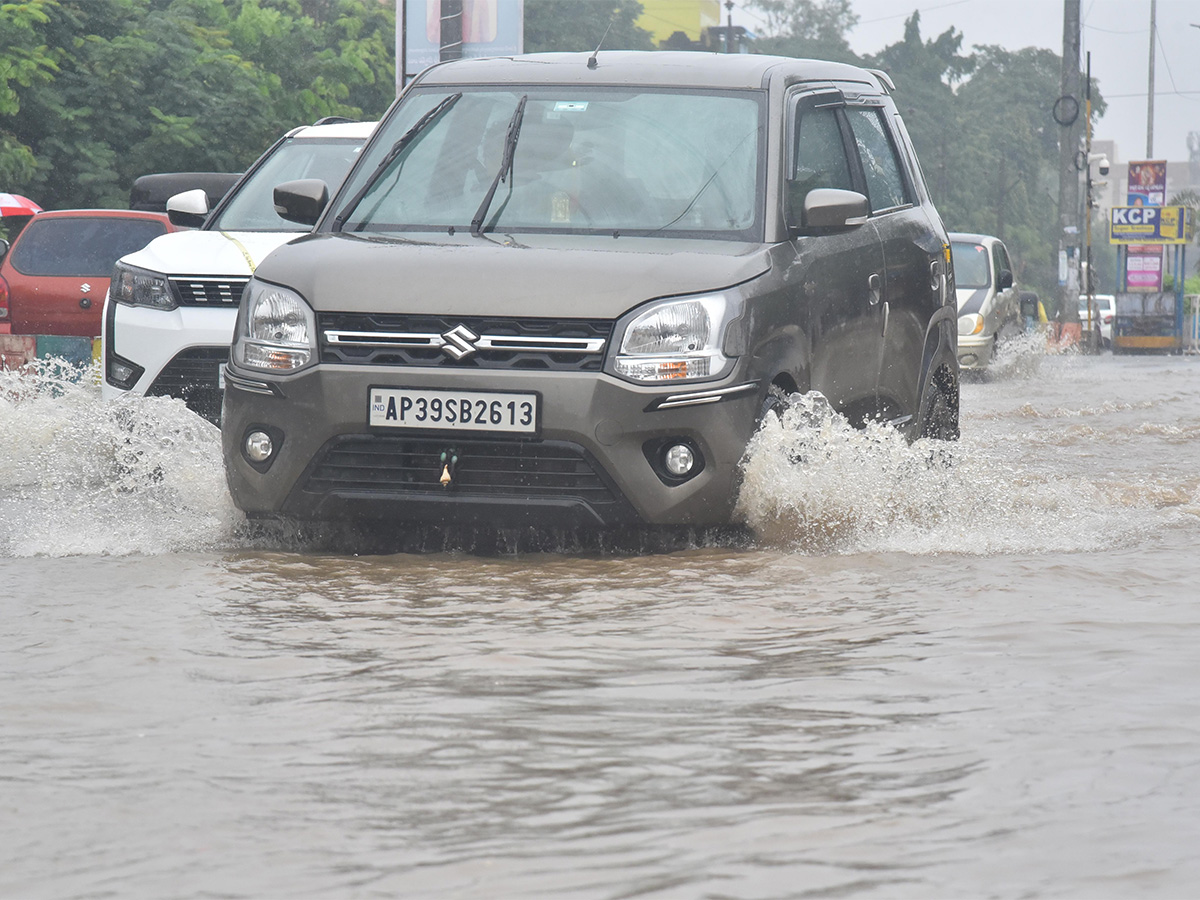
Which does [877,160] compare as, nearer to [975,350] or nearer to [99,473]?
[99,473]

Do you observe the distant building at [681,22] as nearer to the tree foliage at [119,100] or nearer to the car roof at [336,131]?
the tree foliage at [119,100]

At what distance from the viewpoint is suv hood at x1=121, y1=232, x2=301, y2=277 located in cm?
868

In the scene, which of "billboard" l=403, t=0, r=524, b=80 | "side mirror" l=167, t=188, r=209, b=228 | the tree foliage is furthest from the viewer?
the tree foliage

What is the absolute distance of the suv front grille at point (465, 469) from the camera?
5.90m

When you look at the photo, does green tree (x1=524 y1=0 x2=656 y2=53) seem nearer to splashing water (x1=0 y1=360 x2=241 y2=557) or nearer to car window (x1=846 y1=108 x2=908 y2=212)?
splashing water (x1=0 y1=360 x2=241 y2=557)

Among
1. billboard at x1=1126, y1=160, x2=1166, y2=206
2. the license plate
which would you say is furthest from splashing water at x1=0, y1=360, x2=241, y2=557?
billboard at x1=1126, y1=160, x2=1166, y2=206

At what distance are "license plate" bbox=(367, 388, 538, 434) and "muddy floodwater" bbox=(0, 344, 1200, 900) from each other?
446 millimetres

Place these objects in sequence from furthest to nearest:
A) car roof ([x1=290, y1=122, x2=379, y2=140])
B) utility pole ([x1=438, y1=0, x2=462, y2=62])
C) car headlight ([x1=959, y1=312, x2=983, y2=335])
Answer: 1. car headlight ([x1=959, y1=312, x2=983, y2=335])
2. utility pole ([x1=438, y1=0, x2=462, y2=62])
3. car roof ([x1=290, y1=122, x2=379, y2=140])

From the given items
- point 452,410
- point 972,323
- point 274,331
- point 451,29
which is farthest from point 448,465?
point 972,323

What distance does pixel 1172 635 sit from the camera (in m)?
4.95

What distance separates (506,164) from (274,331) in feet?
3.63

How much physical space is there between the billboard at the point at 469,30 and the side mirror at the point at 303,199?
40.2 ft

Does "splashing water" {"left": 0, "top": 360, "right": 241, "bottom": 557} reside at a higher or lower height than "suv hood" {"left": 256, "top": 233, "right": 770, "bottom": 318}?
lower

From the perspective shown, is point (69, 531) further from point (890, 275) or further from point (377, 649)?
point (890, 275)
